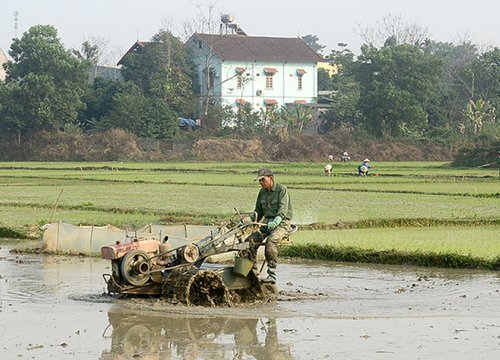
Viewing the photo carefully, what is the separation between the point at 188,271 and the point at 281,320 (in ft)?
4.53

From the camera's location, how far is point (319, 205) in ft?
86.3

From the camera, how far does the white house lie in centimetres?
7156

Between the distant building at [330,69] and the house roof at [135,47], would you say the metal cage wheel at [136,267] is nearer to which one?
the house roof at [135,47]

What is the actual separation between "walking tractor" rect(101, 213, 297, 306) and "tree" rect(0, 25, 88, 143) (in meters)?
49.1

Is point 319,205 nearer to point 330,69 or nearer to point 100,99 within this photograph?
point 100,99

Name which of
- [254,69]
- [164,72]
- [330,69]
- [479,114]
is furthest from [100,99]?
[330,69]

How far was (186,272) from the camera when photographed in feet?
37.8

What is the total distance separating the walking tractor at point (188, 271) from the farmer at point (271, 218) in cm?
26

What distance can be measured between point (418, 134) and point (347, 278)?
53.6 metres

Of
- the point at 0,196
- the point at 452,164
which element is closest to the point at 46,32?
the point at 452,164

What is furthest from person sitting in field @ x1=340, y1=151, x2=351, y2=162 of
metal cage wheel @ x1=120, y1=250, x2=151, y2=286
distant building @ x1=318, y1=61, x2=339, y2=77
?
metal cage wheel @ x1=120, y1=250, x2=151, y2=286

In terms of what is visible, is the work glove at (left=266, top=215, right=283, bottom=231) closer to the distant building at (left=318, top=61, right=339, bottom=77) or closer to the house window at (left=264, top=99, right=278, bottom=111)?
the house window at (left=264, top=99, right=278, bottom=111)

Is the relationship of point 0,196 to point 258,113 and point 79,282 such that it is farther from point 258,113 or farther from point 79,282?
→ point 258,113

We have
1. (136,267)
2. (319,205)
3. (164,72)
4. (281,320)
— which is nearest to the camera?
(281,320)
